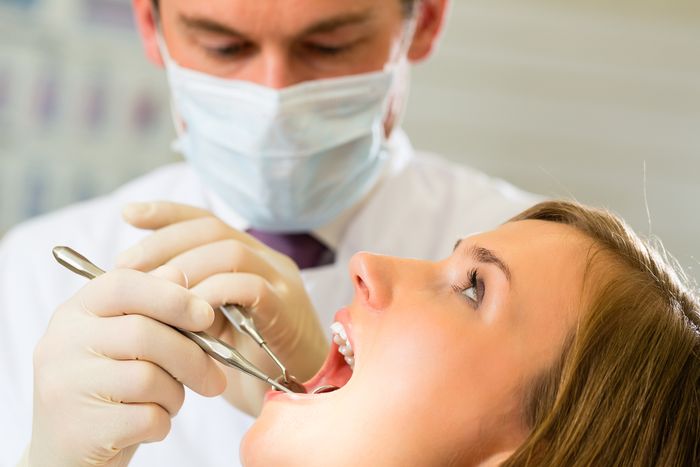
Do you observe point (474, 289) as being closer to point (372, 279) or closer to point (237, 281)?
point (372, 279)

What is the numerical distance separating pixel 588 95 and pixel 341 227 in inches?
67.8

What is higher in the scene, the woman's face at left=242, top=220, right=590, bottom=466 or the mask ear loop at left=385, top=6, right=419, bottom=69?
the mask ear loop at left=385, top=6, right=419, bottom=69

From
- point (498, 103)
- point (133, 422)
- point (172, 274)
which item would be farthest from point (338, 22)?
point (498, 103)

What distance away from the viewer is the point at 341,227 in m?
2.02

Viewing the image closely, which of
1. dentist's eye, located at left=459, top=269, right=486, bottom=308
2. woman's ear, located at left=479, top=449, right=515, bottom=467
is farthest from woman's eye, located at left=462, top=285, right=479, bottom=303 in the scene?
woman's ear, located at left=479, top=449, right=515, bottom=467

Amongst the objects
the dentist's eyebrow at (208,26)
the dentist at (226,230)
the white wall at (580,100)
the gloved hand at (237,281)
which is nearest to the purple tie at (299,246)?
the dentist at (226,230)

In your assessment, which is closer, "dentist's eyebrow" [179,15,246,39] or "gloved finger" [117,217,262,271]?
"gloved finger" [117,217,262,271]

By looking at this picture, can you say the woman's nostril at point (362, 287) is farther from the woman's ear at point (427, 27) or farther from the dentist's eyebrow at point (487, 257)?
the woman's ear at point (427, 27)

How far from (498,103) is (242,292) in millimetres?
2207

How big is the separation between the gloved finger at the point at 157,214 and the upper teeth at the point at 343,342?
43cm

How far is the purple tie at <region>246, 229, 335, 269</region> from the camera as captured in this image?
2.01 meters

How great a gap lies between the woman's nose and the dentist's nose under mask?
50 centimetres

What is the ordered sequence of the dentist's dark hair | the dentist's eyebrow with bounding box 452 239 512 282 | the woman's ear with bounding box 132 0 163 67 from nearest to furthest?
the dentist's eyebrow with bounding box 452 239 512 282 < the dentist's dark hair < the woman's ear with bounding box 132 0 163 67

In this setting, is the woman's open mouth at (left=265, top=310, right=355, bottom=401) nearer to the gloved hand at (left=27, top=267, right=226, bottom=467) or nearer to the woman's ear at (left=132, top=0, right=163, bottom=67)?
the gloved hand at (left=27, top=267, right=226, bottom=467)
